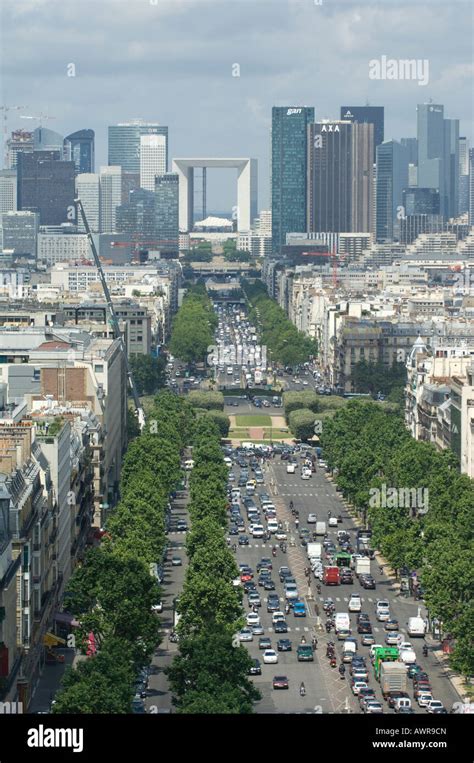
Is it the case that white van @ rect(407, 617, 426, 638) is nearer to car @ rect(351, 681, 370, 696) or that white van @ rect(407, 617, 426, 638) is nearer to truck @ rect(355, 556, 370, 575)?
car @ rect(351, 681, 370, 696)

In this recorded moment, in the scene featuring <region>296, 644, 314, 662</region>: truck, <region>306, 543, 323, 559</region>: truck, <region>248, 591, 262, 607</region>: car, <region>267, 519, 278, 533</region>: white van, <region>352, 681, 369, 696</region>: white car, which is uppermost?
<region>352, 681, 369, 696</region>: white car

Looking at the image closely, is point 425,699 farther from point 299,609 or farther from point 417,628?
point 299,609

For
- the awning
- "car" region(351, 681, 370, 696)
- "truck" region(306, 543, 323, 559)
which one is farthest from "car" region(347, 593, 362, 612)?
"car" region(351, 681, 370, 696)

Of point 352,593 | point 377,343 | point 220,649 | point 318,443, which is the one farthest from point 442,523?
point 377,343

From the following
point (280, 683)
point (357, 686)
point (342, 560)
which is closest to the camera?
point (357, 686)

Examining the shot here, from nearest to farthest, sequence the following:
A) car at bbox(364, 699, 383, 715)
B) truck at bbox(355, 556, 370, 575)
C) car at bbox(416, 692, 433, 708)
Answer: car at bbox(364, 699, 383, 715), car at bbox(416, 692, 433, 708), truck at bbox(355, 556, 370, 575)

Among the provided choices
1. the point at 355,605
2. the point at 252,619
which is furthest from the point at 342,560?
the point at 252,619

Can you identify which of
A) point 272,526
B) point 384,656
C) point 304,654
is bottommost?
point 272,526
